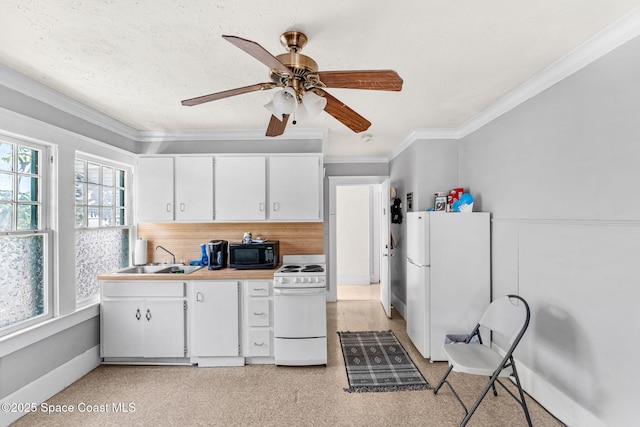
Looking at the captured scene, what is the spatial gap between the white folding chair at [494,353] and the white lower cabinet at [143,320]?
99.4 inches

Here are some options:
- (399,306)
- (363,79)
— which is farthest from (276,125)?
(399,306)

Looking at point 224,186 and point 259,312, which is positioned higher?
point 224,186

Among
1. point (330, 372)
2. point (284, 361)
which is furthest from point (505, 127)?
point (284, 361)

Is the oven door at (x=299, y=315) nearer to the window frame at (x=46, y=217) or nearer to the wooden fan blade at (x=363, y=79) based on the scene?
the window frame at (x=46, y=217)

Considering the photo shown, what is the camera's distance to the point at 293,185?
3.55 meters

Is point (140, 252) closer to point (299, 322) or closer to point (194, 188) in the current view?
Answer: point (194, 188)

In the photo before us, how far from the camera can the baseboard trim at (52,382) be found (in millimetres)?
2230

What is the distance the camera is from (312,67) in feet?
5.24

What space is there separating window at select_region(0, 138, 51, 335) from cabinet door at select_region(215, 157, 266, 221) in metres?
1.53

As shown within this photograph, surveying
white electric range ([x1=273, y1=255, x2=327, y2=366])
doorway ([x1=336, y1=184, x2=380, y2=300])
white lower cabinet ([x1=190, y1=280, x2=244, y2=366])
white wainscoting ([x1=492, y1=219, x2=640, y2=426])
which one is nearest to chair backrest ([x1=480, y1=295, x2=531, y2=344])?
white wainscoting ([x1=492, y1=219, x2=640, y2=426])

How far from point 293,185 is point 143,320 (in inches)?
83.1

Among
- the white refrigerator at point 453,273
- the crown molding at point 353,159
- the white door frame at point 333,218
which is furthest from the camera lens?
the crown molding at point 353,159

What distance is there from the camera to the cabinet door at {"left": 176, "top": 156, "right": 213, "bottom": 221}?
3535 millimetres

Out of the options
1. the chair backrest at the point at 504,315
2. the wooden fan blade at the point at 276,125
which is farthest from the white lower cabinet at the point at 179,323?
the chair backrest at the point at 504,315
